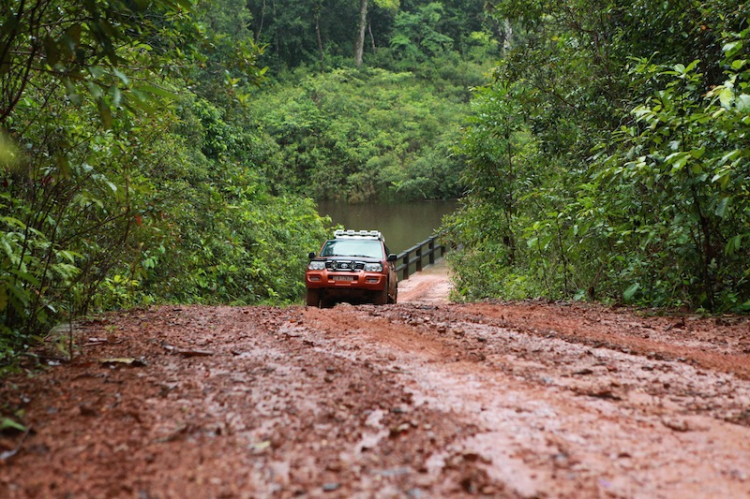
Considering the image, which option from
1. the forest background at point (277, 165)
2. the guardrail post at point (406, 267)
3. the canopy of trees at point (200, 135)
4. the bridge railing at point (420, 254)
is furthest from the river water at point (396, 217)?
the forest background at point (277, 165)

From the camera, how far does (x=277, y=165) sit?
22.6 meters

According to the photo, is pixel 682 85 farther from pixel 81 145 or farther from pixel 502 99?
pixel 81 145

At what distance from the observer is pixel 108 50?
11.1 ft

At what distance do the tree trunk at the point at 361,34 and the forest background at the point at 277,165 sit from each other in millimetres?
21775

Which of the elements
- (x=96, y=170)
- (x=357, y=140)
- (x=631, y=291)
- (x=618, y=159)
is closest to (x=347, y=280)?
(x=631, y=291)

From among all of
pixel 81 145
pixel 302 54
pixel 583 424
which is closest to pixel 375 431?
pixel 583 424

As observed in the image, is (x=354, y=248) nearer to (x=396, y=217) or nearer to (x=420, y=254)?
(x=420, y=254)

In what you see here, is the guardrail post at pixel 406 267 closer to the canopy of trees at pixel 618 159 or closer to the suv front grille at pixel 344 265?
the canopy of trees at pixel 618 159

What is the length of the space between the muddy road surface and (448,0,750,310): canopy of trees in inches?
79.7

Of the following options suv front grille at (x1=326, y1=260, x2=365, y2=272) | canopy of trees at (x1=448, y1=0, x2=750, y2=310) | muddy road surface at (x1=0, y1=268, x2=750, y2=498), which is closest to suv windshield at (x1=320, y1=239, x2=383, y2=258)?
suv front grille at (x1=326, y1=260, x2=365, y2=272)

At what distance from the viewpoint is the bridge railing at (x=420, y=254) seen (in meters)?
24.2

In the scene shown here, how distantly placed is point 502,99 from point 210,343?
11998mm

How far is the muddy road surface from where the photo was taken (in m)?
2.44

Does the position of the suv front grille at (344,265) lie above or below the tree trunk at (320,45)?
below
